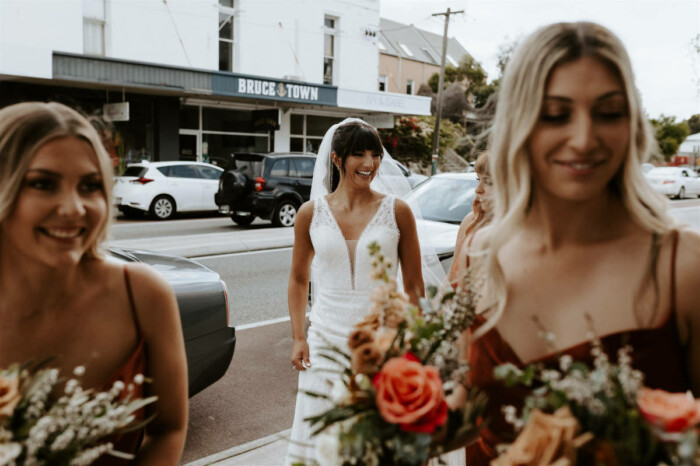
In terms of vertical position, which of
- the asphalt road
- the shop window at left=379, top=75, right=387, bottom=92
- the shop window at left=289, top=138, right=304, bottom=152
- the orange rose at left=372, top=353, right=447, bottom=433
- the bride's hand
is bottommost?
the asphalt road

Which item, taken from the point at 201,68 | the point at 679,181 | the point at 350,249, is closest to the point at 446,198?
the point at 350,249

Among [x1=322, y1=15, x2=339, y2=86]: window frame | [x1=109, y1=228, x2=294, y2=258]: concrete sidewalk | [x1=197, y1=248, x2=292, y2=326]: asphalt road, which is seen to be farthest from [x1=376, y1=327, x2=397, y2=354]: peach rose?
[x1=322, y1=15, x2=339, y2=86]: window frame

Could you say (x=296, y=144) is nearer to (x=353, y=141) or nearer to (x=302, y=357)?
(x=353, y=141)

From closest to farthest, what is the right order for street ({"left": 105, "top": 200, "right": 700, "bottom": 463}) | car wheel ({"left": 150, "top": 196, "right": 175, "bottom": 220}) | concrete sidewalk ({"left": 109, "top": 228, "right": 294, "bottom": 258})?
1. street ({"left": 105, "top": 200, "right": 700, "bottom": 463})
2. concrete sidewalk ({"left": 109, "top": 228, "right": 294, "bottom": 258})
3. car wheel ({"left": 150, "top": 196, "right": 175, "bottom": 220})

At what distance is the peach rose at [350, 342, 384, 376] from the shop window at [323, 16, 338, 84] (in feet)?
84.4

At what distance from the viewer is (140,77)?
1834 cm

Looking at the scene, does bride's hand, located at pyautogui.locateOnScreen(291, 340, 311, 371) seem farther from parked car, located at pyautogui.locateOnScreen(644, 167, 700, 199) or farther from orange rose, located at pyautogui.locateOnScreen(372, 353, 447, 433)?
parked car, located at pyautogui.locateOnScreen(644, 167, 700, 199)

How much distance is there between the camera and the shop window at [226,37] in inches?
880

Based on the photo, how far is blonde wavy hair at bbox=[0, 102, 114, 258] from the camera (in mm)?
1709

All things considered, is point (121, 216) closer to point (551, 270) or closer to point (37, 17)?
point (37, 17)

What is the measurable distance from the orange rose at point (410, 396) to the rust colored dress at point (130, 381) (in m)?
0.88

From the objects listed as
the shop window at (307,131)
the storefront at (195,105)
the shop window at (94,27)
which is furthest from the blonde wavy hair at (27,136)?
the shop window at (307,131)

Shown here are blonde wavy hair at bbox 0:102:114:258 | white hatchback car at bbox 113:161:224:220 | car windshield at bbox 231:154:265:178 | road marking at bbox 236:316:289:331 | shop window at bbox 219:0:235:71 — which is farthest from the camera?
shop window at bbox 219:0:235:71

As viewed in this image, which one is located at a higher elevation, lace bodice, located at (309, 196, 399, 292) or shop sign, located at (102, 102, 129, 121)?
shop sign, located at (102, 102, 129, 121)
